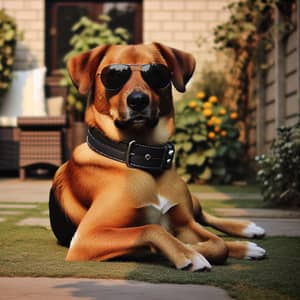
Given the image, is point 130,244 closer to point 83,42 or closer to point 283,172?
point 283,172

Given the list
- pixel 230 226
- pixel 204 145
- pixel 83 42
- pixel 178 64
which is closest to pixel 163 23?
pixel 83 42

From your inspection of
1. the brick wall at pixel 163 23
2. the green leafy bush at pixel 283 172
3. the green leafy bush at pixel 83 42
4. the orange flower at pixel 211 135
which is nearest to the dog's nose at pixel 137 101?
the green leafy bush at pixel 283 172

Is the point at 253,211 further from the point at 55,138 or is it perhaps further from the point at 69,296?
the point at 55,138

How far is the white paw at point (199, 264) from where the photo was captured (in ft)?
7.23

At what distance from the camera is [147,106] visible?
8.15ft

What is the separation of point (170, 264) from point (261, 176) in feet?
8.50

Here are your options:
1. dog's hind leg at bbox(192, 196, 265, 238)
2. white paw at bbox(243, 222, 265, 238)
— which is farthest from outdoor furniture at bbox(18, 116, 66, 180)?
white paw at bbox(243, 222, 265, 238)

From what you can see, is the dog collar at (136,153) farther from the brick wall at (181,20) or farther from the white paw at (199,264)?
the brick wall at (181,20)

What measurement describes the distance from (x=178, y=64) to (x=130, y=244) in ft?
2.74

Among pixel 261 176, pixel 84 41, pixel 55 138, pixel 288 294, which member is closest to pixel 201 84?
pixel 84 41

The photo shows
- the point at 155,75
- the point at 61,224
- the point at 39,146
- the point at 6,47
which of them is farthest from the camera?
the point at 6,47

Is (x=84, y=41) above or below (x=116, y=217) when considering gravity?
above

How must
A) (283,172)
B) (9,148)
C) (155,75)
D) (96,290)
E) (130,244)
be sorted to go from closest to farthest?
(96,290)
(130,244)
(155,75)
(283,172)
(9,148)

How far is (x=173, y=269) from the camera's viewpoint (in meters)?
2.25
